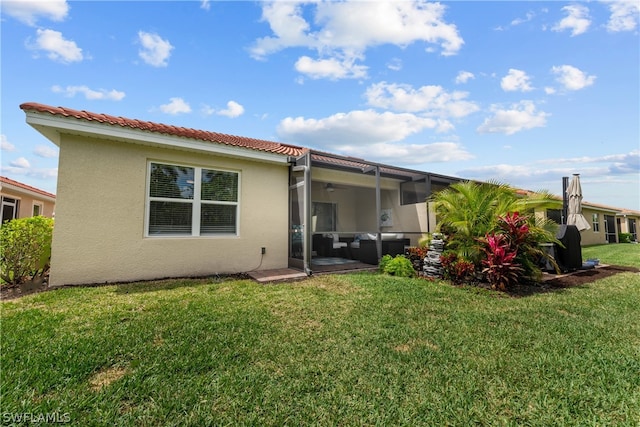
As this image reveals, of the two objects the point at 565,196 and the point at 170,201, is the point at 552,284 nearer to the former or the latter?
the point at 565,196

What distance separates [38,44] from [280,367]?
9.33 metres

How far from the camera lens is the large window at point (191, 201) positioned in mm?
7055

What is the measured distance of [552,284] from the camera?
7230mm

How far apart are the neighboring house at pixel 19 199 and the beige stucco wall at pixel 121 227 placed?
9.32 metres

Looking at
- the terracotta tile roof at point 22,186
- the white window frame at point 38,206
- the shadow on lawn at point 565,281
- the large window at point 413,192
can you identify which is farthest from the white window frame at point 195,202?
the white window frame at point 38,206

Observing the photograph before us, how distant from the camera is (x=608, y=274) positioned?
28.1 feet

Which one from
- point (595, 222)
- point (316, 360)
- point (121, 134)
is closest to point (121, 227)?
point (121, 134)

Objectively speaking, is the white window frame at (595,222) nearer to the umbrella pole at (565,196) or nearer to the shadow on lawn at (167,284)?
the umbrella pole at (565,196)

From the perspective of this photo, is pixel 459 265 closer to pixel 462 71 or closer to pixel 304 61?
pixel 462 71

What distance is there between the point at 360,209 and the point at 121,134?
11.1 meters

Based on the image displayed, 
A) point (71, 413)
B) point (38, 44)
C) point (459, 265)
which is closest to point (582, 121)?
point (459, 265)

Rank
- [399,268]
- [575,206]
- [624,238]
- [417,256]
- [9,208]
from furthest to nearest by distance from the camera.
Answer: [624,238] → [9,208] → [575,206] → [417,256] → [399,268]

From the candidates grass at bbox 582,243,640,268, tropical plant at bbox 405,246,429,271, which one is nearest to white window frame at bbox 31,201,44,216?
tropical plant at bbox 405,246,429,271

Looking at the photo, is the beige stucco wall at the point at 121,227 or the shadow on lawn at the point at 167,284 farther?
the beige stucco wall at the point at 121,227
